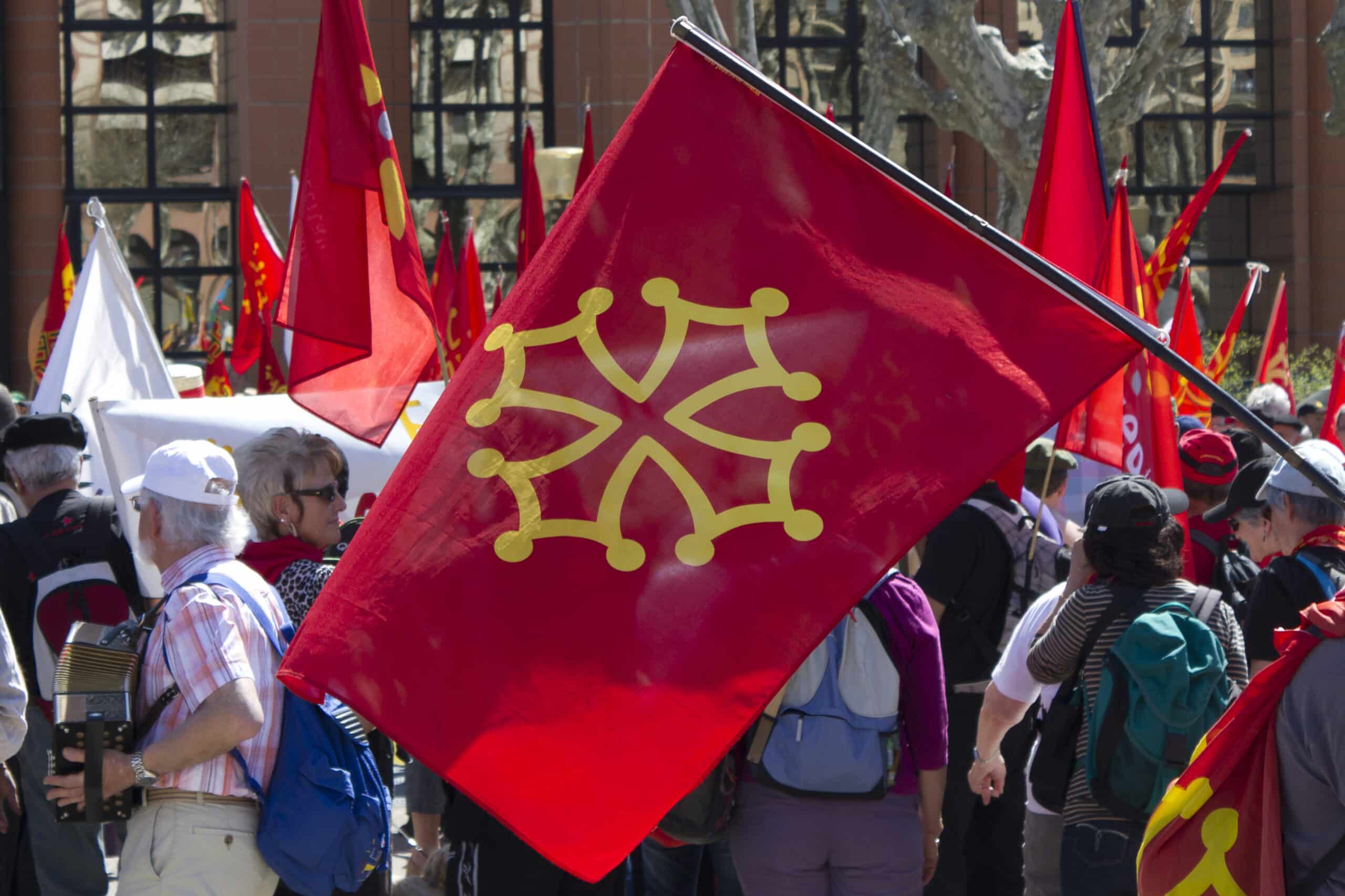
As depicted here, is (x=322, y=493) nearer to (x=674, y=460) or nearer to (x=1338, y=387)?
(x=674, y=460)

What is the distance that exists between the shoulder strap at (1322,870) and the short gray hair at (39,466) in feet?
13.2

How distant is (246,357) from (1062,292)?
972 centimetres

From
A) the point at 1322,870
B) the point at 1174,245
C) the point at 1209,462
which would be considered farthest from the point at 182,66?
the point at 1322,870

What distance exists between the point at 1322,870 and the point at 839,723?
146 cm

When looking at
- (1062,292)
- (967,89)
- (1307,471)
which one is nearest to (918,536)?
(1062,292)

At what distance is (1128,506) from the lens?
3.85 m

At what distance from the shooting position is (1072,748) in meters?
3.95

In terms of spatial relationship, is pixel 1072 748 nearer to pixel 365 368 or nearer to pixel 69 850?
pixel 365 368

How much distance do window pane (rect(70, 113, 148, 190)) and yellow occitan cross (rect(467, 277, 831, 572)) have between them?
21744mm

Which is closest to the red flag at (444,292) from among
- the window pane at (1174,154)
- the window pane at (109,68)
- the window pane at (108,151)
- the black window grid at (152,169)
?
the black window grid at (152,169)

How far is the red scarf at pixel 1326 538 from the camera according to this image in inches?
147

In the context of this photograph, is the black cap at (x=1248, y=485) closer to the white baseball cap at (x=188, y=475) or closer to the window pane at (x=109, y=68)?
the white baseball cap at (x=188, y=475)

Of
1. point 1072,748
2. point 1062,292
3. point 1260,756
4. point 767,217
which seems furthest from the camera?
point 1072,748

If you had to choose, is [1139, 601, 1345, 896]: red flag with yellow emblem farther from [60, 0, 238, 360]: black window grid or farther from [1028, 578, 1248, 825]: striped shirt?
[60, 0, 238, 360]: black window grid
